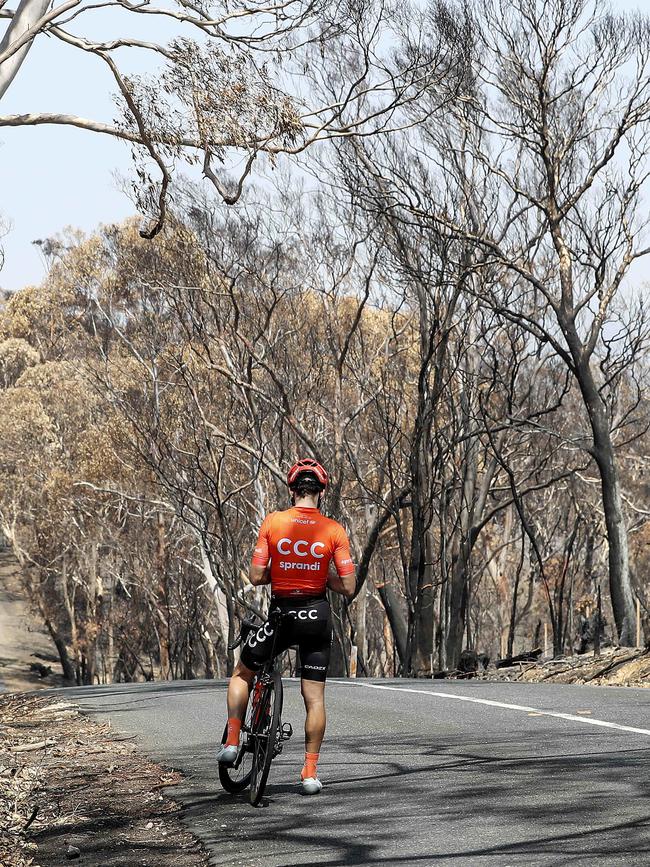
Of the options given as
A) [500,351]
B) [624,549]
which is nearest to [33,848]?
[624,549]

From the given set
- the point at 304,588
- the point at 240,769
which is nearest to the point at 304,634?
the point at 304,588

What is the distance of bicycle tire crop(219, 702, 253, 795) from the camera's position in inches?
249

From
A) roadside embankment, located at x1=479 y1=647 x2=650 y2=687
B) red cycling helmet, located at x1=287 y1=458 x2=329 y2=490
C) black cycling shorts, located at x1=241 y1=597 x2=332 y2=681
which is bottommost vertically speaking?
black cycling shorts, located at x1=241 y1=597 x2=332 y2=681

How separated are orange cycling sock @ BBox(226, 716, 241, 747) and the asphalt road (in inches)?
12.9

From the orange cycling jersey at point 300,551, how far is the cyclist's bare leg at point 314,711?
490 millimetres

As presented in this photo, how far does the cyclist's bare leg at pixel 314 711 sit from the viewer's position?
20.6ft

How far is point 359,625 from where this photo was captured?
112ft

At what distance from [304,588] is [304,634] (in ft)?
0.79

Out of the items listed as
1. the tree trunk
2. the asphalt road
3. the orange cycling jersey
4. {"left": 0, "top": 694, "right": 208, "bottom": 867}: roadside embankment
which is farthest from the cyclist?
the tree trunk

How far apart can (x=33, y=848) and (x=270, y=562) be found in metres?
1.83

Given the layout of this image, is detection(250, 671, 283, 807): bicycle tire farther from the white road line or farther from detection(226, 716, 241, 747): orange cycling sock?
the white road line

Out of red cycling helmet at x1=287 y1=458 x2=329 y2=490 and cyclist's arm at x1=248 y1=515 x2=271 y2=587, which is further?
red cycling helmet at x1=287 y1=458 x2=329 y2=490

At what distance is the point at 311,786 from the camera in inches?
246

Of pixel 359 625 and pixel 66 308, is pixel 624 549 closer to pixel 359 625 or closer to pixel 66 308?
pixel 359 625
